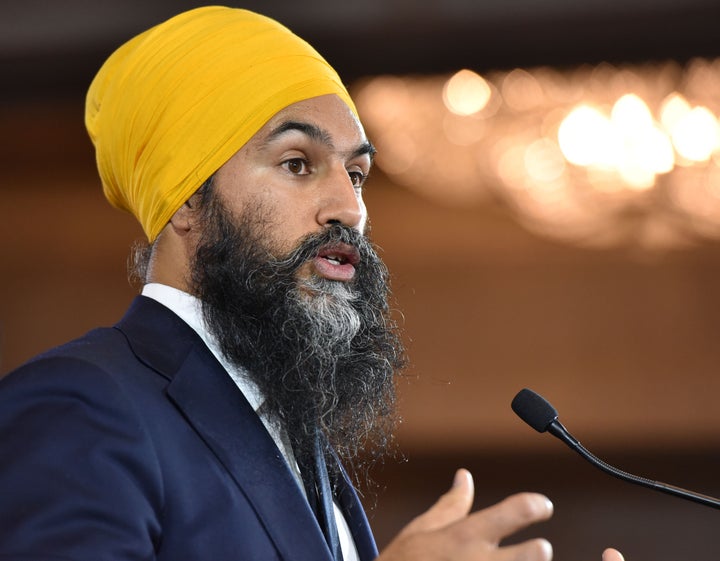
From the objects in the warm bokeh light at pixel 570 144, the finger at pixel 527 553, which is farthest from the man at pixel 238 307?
the warm bokeh light at pixel 570 144

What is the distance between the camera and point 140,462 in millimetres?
1423

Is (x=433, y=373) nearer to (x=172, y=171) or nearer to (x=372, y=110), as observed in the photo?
(x=372, y=110)

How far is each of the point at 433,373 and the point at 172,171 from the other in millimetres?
4166

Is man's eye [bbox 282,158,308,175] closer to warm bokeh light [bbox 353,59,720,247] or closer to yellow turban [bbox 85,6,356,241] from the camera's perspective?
yellow turban [bbox 85,6,356,241]

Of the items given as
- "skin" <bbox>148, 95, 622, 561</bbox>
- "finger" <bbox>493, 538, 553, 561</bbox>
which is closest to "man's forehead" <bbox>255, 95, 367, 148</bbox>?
"skin" <bbox>148, 95, 622, 561</bbox>

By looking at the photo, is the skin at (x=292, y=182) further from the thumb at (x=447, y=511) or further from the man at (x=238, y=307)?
the thumb at (x=447, y=511)

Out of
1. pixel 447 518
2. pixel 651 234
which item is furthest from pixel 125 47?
pixel 651 234

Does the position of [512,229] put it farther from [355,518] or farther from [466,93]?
[355,518]

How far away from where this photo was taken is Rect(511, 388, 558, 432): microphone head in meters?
1.61

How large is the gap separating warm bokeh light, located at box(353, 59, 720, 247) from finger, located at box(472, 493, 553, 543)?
15.8 feet

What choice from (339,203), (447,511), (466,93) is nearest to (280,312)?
(339,203)

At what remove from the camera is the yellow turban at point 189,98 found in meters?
1.82

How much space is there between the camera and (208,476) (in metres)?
1.51

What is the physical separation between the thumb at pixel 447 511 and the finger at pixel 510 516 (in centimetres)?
6
